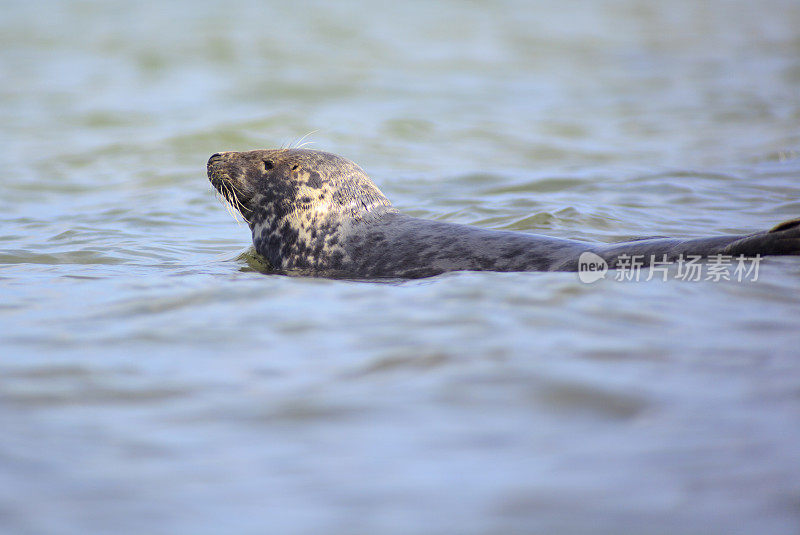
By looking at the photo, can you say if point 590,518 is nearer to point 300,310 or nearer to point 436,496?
point 436,496

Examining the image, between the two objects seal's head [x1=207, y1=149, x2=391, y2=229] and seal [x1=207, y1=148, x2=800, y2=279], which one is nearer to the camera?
seal [x1=207, y1=148, x2=800, y2=279]

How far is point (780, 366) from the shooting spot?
3174 millimetres

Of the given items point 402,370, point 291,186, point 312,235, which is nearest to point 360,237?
point 312,235

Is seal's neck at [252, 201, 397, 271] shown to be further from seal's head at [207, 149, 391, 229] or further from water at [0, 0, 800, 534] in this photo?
water at [0, 0, 800, 534]

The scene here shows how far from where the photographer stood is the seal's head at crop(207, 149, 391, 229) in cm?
569

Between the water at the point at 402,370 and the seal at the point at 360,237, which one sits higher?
the seal at the point at 360,237

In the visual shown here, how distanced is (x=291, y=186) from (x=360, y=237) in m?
0.57

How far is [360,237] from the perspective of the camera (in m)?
5.52

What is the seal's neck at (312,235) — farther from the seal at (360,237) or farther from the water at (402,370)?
the water at (402,370)

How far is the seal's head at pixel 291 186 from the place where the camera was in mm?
5691

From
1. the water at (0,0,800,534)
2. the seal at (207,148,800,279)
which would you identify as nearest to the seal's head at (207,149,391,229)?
the seal at (207,148,800,279)

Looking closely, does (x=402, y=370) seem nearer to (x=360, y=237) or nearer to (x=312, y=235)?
(x=360, y=237)

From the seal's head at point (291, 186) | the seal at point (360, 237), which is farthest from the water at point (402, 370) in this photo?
the seal's head at point (291, 186)

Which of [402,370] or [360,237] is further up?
[360,237]
